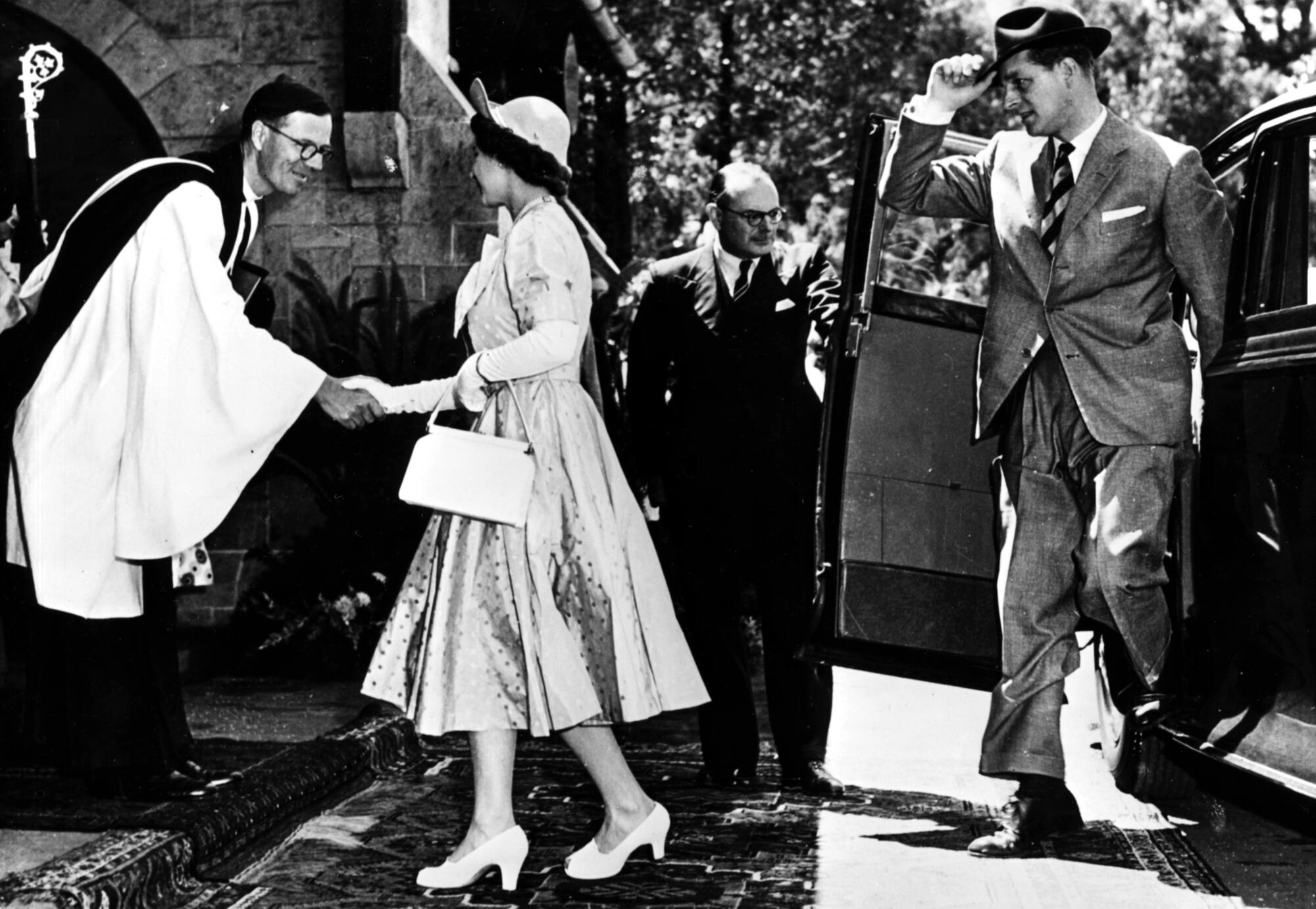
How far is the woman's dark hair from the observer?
493cm

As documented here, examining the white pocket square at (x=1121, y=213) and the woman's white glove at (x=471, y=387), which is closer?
the woman's white glove at (x=471, y=387)

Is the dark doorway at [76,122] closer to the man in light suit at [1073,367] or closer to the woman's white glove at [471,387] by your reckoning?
the woman's white glove at [471,387]

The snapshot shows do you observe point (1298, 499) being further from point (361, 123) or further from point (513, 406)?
point (361, 123)

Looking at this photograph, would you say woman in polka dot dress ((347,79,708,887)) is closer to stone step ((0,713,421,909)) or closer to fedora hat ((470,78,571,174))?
fedora hat ((470,78,571,174))

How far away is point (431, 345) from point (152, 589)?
3.74 meters

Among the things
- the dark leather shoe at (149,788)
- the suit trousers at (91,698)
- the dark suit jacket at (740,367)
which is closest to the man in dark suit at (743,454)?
the dark suit jacket at (740,367)

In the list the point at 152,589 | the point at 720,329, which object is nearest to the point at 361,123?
the point at 720,329

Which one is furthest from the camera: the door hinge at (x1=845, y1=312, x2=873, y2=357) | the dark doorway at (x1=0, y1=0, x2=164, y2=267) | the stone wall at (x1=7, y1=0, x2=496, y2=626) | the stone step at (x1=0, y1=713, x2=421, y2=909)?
the dark doorway at (x1=0, y1=0, x2=164, y2=267)

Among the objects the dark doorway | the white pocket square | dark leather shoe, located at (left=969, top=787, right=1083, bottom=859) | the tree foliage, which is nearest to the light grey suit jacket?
the white pocket square

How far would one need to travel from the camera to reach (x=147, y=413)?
5285mm

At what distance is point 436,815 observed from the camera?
19.0 ft

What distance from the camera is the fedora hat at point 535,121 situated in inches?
196

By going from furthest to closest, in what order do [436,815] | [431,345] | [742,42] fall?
[742,42]
[431,345]
[436,815]

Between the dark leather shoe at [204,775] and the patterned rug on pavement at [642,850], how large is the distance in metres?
0.28
